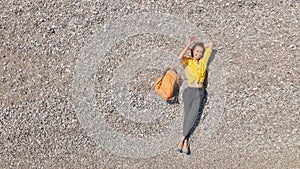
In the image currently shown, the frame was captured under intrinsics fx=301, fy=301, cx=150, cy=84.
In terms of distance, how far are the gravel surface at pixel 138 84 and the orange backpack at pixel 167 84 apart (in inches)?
1.8

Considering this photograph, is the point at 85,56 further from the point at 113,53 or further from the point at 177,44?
the point at 177,44

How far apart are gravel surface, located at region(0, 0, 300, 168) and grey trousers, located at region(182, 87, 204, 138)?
0.05 m

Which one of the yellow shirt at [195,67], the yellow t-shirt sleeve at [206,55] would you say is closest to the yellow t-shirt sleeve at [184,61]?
the yellow shirt at [195,67]

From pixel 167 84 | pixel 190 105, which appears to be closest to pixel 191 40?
pixel 167 84

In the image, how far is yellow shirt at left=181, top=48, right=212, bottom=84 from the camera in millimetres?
1955

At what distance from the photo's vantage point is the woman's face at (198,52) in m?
1.94

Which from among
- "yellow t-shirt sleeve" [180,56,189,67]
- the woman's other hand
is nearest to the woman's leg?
"yellow t-shirt sleeve" [180,56,189,67]

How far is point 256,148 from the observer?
2.08m

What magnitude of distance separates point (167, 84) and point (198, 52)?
0.95ft

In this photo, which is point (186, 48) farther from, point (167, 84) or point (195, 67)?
point (167, 84)

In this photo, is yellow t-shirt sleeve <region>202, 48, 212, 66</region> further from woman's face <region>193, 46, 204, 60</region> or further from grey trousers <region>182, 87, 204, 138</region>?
grey trousers <region>182, 87, 204, 138</region>

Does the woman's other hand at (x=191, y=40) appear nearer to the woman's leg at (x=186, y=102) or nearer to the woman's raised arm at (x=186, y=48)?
the woman's raised arm at (x=186, y=48)

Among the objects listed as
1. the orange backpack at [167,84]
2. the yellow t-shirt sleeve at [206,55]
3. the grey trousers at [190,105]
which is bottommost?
the grey trousers at [190,105]

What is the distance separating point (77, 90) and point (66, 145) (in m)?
0.40
